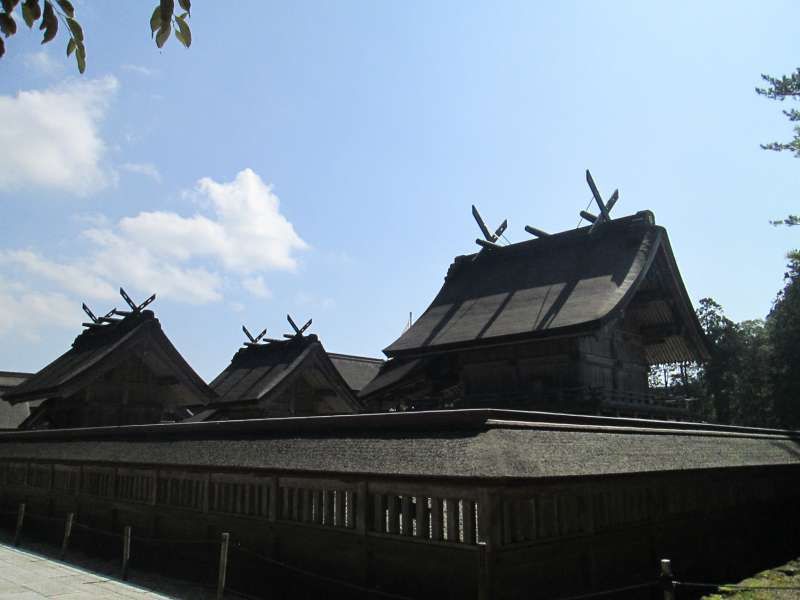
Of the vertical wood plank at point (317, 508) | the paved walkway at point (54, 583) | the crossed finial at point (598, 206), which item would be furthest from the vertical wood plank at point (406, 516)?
the crossed finial at point (598, 206)

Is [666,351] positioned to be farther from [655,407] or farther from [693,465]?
[693,465]

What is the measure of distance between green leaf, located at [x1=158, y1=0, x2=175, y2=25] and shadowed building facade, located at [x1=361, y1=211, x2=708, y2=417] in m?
16.2

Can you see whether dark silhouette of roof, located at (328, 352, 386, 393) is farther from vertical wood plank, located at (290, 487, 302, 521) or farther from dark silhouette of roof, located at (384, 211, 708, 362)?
vertical wood plank, located at (290, 487, 302, 521)

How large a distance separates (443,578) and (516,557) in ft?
3.08

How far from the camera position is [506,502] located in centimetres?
791

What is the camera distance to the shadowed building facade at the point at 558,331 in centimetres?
1941

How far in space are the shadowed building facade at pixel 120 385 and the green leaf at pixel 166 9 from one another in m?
21.0

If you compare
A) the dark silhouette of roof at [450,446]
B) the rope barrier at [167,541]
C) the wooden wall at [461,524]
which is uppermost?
the dark silhouette of roof at [450,446]

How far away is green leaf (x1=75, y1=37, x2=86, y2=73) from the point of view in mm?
3195

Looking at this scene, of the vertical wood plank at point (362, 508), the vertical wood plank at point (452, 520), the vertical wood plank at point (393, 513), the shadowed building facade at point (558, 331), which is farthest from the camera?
the shadowed building facade at point (558, 331)

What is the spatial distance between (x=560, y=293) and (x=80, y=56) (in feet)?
61.6

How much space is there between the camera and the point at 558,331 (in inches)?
729

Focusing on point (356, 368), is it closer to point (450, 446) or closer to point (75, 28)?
point (450, 446)

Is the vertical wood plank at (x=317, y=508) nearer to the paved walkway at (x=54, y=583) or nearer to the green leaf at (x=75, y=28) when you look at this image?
the paved walkway at (x=54, y=583)
